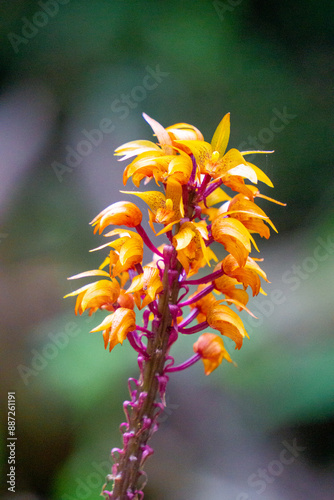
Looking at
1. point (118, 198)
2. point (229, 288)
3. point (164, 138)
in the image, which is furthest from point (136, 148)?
point (118, 198)

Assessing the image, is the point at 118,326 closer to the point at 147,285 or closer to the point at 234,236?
the point at 147,285

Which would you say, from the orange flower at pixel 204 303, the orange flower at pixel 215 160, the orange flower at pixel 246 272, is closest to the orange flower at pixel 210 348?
the orange flower at pixel 204 303

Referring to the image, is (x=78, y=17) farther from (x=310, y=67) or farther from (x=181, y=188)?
(x=181, y=188)

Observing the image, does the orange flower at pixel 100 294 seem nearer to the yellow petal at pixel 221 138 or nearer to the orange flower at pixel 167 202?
the orange flower at pixel 167 202

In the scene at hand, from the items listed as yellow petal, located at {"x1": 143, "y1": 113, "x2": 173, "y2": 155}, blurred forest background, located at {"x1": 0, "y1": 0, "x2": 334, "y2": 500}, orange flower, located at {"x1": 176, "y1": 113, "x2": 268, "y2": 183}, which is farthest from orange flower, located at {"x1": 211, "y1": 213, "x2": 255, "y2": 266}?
blurred forest background, located at {"x1": 0, "y1": 0, "x2": 334, "y2": 500}

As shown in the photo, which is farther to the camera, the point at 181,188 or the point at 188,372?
the point at 188,372

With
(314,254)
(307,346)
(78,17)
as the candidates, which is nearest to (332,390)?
(307,346)
